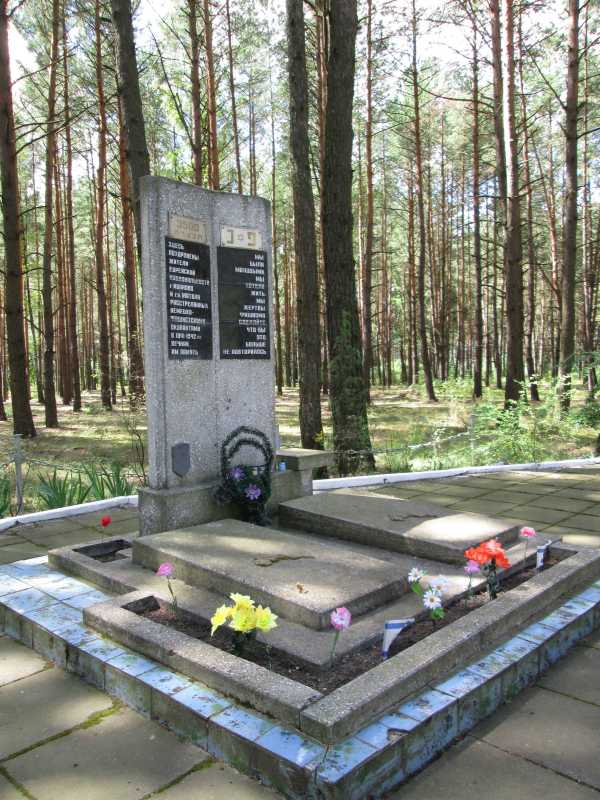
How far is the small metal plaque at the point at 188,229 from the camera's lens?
4.07 meters

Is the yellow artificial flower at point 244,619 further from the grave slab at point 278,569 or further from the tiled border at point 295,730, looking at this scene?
the grave slab at point 278,569

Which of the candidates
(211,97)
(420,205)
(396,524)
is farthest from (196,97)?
(396,524)

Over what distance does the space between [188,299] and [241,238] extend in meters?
0.66

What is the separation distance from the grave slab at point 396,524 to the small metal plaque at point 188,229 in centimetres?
197

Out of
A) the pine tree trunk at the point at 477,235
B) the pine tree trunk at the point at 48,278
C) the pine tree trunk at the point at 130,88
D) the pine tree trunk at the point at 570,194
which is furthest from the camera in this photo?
the pine tree trunk at the point at 477,235

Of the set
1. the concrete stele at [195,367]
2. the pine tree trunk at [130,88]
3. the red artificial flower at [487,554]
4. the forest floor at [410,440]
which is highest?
the pine tree trunk at [130,88]

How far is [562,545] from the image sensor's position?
3805 mm

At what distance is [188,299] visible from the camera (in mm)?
4141

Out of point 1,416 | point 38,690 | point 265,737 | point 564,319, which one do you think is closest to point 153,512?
point 38,690

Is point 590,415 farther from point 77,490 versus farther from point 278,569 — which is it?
point 278,569

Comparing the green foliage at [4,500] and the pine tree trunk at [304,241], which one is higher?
the pine tree trunk at [304,241]

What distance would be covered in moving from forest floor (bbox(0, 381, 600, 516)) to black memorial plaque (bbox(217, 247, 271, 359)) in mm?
2579

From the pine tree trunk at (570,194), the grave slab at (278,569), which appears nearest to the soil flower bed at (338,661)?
the grave slab at (278,569)

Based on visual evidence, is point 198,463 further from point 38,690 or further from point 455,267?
point 455,267
